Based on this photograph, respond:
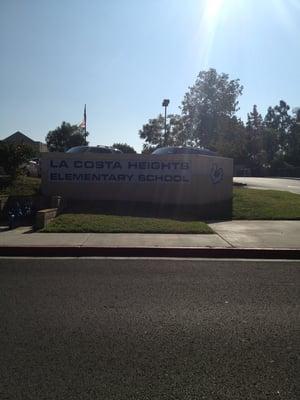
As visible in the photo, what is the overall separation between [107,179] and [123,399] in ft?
47.9

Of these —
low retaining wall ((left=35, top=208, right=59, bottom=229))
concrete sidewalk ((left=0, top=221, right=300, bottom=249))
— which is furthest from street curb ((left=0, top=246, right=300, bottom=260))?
low retaining wall ((left=35, top=208, right=59, bottom=229))

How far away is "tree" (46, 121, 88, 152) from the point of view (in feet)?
297

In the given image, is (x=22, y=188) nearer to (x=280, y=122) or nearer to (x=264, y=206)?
(x=264, y=206)

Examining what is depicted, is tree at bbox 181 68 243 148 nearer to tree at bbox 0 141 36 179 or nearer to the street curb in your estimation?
tree at bbox 0 141 36 179

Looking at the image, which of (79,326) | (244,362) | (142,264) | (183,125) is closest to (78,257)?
(142,264)

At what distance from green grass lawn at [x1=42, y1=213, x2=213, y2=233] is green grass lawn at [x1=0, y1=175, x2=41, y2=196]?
12.6ft

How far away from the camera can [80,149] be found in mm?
24297

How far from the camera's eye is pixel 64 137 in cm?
9175

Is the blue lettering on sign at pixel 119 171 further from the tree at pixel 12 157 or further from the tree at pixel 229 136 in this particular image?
the tree at pixel 229 136

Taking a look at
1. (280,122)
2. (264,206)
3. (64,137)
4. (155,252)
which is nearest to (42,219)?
(155,252)

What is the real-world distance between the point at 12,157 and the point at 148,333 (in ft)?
49.8

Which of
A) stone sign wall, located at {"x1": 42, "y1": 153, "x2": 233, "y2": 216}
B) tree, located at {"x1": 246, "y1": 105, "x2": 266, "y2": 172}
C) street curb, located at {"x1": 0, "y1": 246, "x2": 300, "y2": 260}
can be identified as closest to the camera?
street curb, located at {"x1": 0, "y1": 246, "x2": 300, "y2": 260}

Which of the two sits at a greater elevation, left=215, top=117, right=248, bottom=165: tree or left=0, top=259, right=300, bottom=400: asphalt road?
left=215, top=117, right=248, bottom=165: tree

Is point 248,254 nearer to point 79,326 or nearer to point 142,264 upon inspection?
point 142,264
